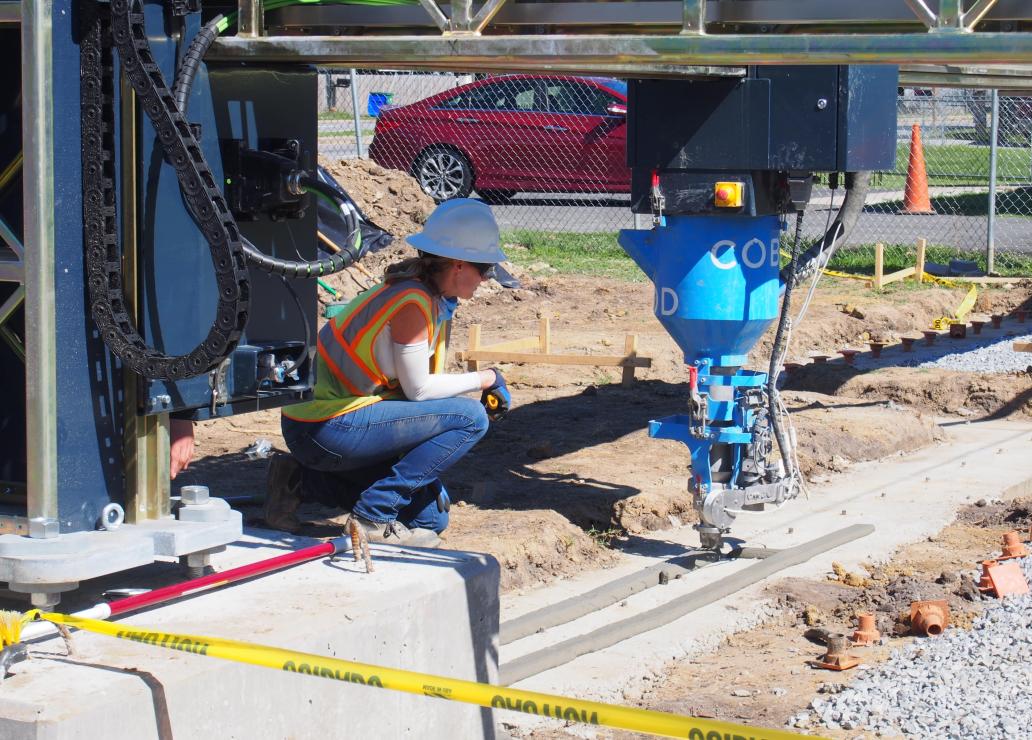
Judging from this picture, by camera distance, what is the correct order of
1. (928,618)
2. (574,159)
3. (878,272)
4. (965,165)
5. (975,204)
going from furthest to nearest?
(965,165) → (975,204) → (574,159) → (878,272) → (928,618)

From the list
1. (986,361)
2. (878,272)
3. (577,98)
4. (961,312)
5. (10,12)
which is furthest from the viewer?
(577,98)

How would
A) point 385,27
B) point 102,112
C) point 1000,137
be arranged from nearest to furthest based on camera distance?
point 102,112, point 385,27, point 1000,137

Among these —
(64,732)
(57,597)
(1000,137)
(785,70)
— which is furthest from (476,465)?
(1000,137)

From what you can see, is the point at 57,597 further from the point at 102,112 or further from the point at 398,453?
the point at 398,453

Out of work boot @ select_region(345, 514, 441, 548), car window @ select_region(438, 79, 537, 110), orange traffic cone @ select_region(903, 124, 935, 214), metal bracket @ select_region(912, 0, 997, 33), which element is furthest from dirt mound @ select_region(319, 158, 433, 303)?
metal bracket @ select_region(912, 0, 997, 33)

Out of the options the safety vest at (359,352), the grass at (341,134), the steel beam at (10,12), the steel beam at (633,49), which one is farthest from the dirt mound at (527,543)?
the grass at (341,134)

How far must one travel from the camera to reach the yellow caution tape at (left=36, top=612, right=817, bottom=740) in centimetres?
275

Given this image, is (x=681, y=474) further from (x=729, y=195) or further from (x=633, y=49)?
(x=633, y=49)

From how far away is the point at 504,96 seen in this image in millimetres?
16453

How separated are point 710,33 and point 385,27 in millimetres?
958

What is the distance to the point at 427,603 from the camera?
4.08m

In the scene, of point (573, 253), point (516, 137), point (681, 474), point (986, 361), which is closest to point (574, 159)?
point (516, 137)

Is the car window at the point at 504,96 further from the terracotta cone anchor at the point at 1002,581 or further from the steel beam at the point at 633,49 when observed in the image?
the steel beam at the point at 633,49

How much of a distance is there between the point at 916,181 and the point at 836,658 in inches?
523
